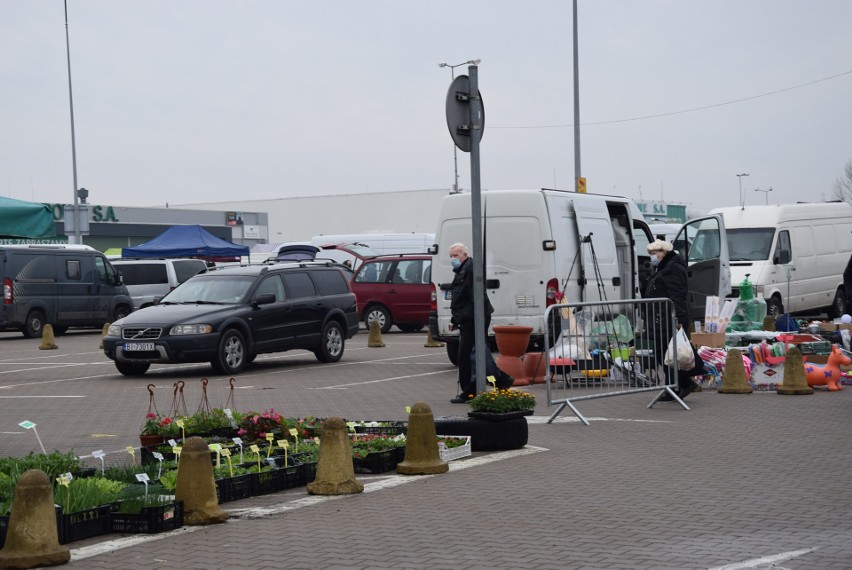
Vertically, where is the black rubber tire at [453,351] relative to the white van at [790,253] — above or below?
below

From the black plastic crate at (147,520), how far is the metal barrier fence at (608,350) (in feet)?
17.6

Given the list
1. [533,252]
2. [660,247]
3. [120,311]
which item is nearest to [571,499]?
[660,247]

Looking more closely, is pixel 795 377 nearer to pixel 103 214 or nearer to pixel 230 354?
pixel 230 354

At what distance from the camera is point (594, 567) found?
6344 millimetres

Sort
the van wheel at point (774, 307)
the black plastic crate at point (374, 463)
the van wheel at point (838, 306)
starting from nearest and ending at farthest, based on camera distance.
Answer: the black plastic crate at point (374, 463) → the van wheel at point (774, 307) → the van wheel at point (838, 306)

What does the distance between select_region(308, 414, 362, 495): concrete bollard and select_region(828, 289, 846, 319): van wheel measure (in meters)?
24.3

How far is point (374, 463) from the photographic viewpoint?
9.72m

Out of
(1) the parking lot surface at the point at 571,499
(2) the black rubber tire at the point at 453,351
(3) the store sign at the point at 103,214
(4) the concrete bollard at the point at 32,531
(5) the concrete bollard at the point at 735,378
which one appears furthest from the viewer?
(3) the store sign at the point at 103,214

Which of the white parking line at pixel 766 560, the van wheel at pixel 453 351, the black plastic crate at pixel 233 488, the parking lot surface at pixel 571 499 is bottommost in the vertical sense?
the parking lot surface at pixel 571 499

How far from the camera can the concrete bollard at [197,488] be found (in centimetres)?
771

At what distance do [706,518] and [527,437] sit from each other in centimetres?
342

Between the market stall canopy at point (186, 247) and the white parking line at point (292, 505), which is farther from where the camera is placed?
the market stall canopy at point (186, 247)

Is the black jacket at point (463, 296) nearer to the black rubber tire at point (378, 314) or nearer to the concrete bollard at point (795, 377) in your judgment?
the concrete bollard at point (795, 377)

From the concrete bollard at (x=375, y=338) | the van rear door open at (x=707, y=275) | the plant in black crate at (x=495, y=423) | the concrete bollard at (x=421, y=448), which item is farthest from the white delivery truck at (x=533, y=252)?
the concrete bollard at (x=421, y=448)
